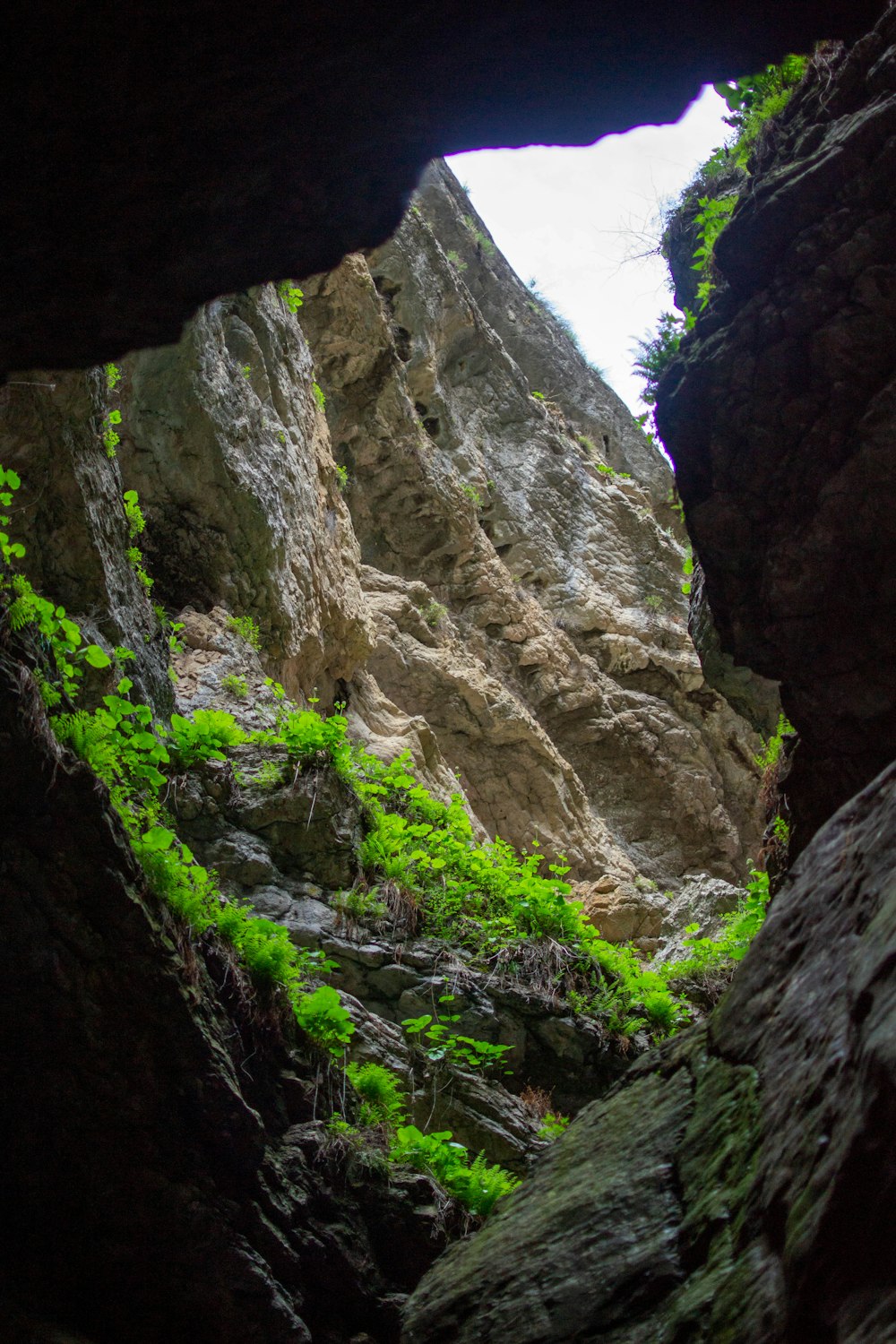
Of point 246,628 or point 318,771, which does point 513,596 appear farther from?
point 318,771

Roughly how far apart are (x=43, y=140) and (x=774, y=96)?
22.1ft

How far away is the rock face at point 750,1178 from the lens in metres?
2.37

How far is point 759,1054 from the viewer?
338 centimetres

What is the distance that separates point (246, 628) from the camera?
33.1 ft

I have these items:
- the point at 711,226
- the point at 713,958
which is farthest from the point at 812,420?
the point at 713,958

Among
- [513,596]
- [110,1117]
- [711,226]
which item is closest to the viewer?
[110,1117]

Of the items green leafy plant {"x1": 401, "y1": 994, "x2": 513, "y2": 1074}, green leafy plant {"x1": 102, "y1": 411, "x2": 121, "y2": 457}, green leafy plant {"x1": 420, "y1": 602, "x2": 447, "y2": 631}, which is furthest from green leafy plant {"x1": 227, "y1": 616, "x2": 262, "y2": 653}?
green leafy plant {"x1": 420, "y1": 602, "x2": 447, "y2": 631}

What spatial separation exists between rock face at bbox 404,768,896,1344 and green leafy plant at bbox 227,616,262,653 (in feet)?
22.2

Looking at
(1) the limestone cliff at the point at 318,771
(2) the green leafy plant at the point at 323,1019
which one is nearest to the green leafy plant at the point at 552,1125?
(1) the limestone cliff at the point at 318,771

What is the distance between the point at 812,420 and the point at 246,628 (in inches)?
240

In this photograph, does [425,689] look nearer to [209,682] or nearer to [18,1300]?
[209,682]

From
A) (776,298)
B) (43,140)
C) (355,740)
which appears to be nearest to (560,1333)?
(43,140)

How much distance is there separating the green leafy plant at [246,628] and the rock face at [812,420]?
16.2 feet

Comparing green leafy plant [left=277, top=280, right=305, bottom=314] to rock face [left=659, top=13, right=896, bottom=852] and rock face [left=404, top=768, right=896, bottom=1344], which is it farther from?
rock face [left=404, top=768, right=896, bottom=1344]
